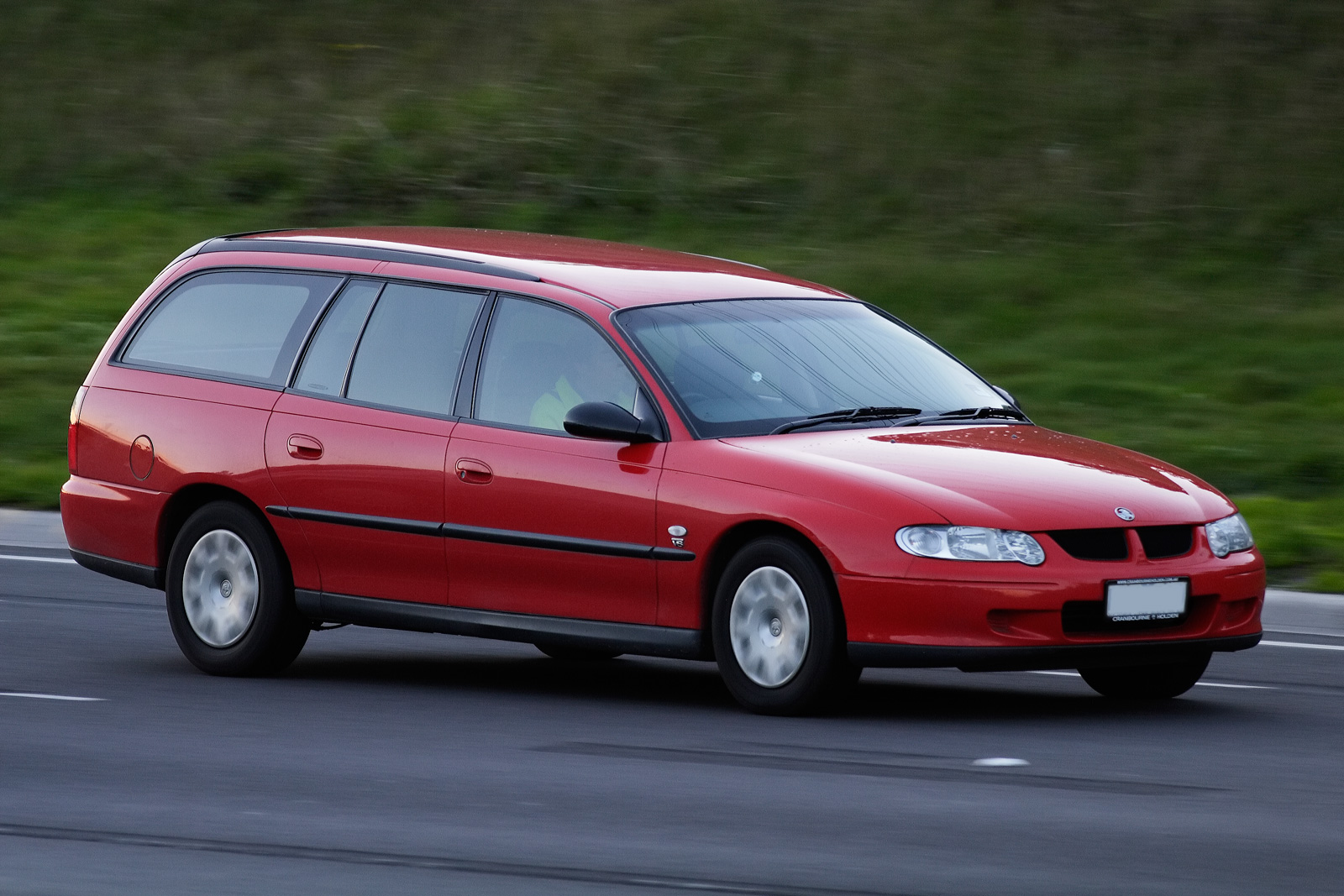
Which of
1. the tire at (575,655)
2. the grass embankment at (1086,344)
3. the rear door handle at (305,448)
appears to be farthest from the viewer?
the grass embankment at (1086,344)

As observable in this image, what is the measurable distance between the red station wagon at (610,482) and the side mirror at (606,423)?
11 mm

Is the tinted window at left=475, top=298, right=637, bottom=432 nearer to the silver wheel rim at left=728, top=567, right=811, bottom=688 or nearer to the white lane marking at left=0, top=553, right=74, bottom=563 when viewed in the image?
the silver wheel rim at left=728, top=567, right=811, bottom=688

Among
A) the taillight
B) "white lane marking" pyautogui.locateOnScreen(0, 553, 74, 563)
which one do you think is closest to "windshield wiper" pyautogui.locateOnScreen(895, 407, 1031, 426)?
the taillight

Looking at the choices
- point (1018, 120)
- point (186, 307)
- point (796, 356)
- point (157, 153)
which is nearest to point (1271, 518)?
point (796, 356)

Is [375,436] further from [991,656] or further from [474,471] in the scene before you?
[991,656]

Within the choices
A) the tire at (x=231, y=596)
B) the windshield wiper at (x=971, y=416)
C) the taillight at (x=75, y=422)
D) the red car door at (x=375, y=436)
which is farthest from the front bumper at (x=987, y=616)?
the taillight at (x=75, y=422)

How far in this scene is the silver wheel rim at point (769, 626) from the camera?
7961 millimetres

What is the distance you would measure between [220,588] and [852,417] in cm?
275

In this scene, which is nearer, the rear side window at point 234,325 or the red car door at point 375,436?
the red car door at point 375,436

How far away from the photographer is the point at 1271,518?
1216cm

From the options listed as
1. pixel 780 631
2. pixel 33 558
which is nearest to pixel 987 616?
pixel 780 631

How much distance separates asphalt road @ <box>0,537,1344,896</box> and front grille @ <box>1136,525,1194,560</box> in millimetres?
609

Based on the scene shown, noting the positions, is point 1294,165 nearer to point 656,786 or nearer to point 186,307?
point 186,307

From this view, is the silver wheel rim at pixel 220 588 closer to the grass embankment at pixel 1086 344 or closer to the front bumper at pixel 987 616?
the front bumper at pixel 987 616
